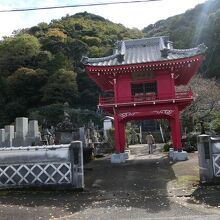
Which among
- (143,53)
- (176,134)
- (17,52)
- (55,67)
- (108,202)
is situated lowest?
Answer: (108,202)

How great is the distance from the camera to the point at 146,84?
23906mm

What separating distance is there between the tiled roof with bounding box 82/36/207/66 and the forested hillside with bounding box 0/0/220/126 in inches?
1032

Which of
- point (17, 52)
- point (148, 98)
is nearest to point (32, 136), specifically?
point (148, 98)

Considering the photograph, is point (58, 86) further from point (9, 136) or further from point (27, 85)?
point (9, 136)

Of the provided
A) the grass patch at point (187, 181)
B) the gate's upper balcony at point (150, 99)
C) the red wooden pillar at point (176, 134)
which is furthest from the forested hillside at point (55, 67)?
the grass patch at point (187, 181)

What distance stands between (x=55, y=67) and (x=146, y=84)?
40482 mm

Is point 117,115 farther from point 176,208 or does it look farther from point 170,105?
point 176,208

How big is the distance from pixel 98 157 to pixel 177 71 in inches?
354

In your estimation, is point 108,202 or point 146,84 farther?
point 146,84

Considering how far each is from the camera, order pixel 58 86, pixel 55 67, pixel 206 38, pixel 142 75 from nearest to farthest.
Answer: pixel 142 75 → pixel 58 86 → pixel 206 38 → pixel 55 67

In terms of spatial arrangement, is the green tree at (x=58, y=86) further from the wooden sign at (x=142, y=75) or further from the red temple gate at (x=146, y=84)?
the wooden sign at (x=142, y=75)

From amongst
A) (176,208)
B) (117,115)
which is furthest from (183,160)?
(176,208)

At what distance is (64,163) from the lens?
14.0m

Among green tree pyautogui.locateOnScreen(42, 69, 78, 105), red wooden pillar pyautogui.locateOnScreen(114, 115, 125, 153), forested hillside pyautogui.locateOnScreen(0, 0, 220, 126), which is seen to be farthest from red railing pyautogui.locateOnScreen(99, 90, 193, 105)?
green tree pyautogui.locateOnScreen(42, 69, 78, 105)
